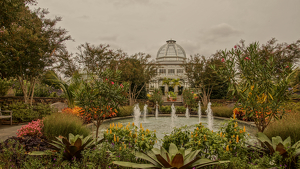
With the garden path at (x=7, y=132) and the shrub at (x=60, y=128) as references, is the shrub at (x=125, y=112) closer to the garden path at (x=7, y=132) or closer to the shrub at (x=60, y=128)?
the garden path at (x=7, y=132)

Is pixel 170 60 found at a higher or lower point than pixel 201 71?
higher

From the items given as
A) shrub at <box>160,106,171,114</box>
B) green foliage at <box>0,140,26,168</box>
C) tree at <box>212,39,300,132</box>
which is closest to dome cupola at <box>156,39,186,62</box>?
shrub at <box>160,106,171,114</box>

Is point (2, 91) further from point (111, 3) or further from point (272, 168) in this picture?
point (272, 168)

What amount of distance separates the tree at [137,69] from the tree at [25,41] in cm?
482

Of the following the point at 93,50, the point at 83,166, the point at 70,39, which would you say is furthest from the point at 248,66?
the point at 93,50

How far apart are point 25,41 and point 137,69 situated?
28.7 ft

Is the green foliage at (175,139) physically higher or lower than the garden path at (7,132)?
higher

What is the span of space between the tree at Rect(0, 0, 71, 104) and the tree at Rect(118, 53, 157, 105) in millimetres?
4822

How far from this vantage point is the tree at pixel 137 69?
1545 cm

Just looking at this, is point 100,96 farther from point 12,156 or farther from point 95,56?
point 95,56

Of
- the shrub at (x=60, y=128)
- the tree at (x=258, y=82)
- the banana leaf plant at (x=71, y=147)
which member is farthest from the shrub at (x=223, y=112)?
the banana leaf plant at (x=71, y=147)

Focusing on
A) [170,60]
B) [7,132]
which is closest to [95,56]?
[7,132]

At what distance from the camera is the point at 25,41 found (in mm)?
8562

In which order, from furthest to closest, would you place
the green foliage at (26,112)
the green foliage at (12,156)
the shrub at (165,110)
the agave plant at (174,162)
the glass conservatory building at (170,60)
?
the glass conservatory building at (170,60) → the shrub at (165,110) → the green foliage at (26,112) → the green foliage at (12,156) → the agave plant at (174,162)
